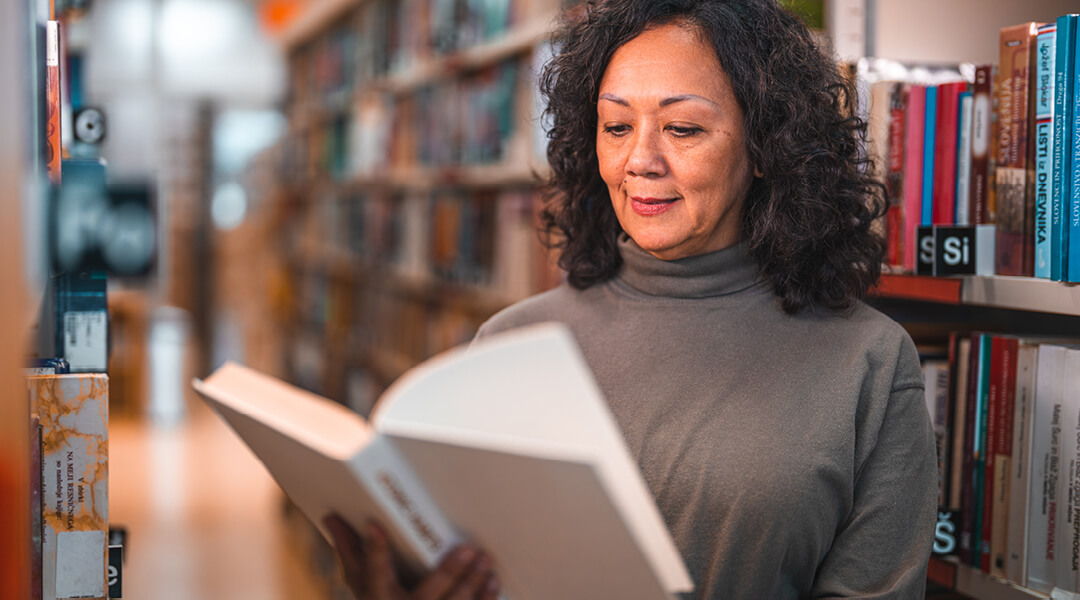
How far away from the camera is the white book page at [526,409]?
0.72 m

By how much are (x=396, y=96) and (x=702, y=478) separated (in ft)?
9.51

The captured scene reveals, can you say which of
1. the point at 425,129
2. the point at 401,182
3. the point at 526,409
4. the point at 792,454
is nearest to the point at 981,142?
the point at 792,454

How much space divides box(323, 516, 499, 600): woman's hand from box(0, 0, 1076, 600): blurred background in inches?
11.2

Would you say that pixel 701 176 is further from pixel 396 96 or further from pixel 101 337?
pixel 396 96

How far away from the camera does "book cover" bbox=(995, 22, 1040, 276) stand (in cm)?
119

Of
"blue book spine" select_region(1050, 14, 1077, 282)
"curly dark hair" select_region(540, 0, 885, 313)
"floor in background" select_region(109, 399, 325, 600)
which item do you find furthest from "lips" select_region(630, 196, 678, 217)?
"floor in background" select_region(109, 399, 325, 600)

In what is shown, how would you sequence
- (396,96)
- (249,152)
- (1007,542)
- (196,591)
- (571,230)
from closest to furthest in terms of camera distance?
(1007,542), (571,230), (196,591), (396,96), (249,152)

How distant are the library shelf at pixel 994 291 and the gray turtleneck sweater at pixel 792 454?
153 mm

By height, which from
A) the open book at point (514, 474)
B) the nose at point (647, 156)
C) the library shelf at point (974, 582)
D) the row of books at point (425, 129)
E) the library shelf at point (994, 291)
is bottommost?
the library shelf at point (974, 582)

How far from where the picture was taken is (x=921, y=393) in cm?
117

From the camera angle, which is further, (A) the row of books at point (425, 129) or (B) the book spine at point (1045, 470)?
(A) the row of books at point (425, 129)

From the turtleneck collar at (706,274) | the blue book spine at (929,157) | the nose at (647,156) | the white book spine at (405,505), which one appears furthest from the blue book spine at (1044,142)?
the white book spine at (405,505)

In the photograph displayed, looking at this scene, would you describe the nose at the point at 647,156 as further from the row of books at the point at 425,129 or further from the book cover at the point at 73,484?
the row of books at the point at 425,129

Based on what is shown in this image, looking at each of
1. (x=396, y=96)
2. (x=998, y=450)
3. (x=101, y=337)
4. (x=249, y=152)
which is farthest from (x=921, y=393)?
(x=249, y=152)
